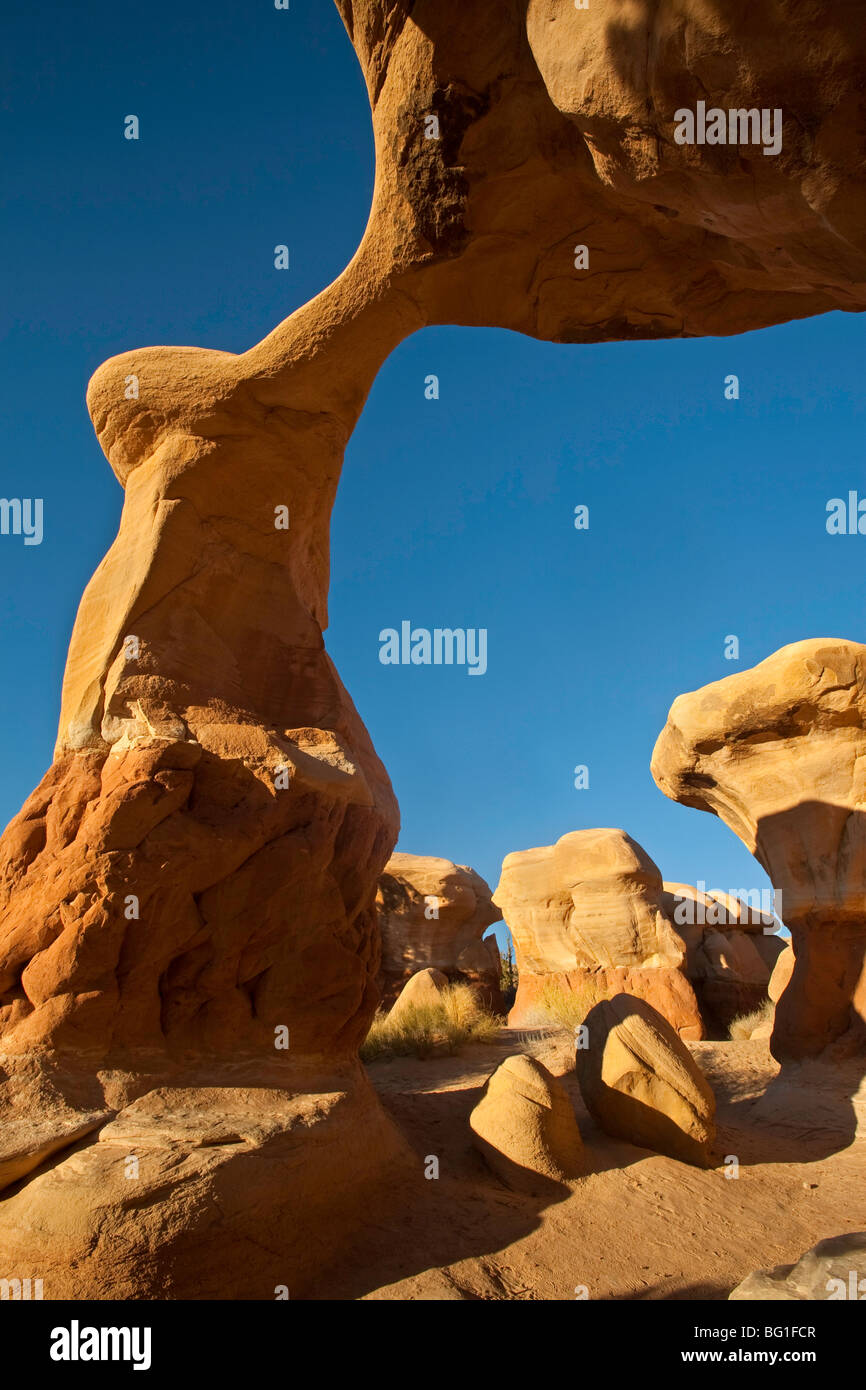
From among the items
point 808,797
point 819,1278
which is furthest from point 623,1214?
point 808,797

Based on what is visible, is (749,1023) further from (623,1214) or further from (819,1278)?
(819,1278)

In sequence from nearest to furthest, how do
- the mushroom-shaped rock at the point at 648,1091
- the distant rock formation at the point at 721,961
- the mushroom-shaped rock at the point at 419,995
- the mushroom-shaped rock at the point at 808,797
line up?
the mushroom-shaped rock at the point at 648,1091, the mushroom-shaped rock at the point at 808,797, the mushroom-shaped rock at the point at 419,995, the distant rock formation at the point at 721,961

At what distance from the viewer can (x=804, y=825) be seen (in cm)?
895

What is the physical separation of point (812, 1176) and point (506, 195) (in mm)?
6851

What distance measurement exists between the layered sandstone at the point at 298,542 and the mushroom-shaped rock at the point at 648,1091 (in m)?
2.00

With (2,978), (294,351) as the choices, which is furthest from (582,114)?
(2,978)

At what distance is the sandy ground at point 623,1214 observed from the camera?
182 inches

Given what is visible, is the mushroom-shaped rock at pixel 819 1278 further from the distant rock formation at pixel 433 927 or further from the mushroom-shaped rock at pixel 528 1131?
the distant rock formation at pixel 433 927

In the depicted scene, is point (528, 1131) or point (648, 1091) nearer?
point (528, 1131)

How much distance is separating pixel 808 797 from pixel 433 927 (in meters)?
10.5

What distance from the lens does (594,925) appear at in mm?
14531

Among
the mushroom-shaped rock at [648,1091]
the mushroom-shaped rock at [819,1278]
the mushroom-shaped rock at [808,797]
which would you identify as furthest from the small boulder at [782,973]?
the mushroom-shaped rock at [819,1278]

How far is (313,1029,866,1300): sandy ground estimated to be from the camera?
4.62 meters

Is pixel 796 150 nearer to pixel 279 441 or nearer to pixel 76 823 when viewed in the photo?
pixel 279 441
